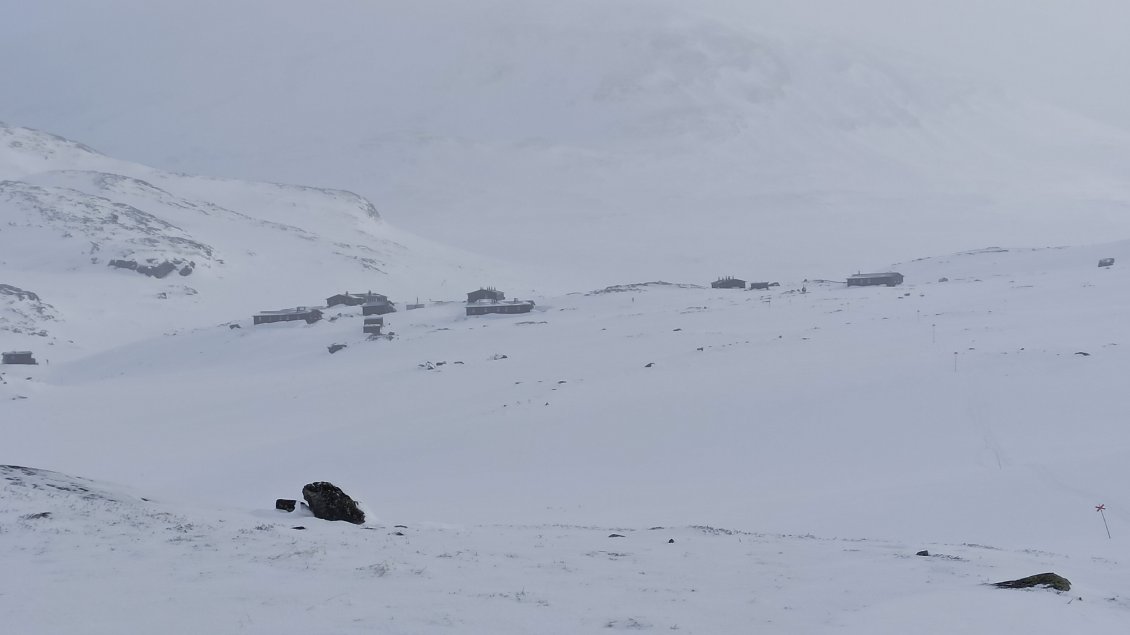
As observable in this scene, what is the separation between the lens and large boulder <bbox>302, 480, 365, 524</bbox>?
54.0ft

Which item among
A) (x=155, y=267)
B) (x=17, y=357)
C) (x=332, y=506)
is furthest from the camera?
(x=155, y=267)

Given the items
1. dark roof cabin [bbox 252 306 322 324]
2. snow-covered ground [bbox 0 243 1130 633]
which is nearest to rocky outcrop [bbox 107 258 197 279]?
snow-covered ground [bbox 0 243 1130 633]

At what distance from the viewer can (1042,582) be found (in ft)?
39.6

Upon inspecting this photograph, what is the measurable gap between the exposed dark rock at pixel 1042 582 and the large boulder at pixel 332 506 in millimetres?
10044

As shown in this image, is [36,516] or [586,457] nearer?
[36,516]

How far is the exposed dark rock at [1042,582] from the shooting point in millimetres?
12000

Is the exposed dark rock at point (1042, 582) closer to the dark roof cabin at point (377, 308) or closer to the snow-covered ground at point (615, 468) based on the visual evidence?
the snow-covered ground at point (615, 468)

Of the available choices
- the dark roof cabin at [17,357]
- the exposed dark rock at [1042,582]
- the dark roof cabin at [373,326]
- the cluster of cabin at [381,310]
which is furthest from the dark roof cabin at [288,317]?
the exposed dark rock at [1042,582]

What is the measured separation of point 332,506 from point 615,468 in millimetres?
12756

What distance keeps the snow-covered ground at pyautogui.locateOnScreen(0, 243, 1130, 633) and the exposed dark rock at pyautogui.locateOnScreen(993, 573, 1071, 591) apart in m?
0.36

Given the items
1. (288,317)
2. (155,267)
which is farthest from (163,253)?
(288,317)

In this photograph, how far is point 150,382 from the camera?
57156 millimetres

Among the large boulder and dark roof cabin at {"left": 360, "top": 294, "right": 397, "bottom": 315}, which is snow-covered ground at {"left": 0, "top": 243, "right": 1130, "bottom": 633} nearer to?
the large boulder

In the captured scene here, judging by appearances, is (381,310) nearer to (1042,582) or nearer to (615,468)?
(615,468)
